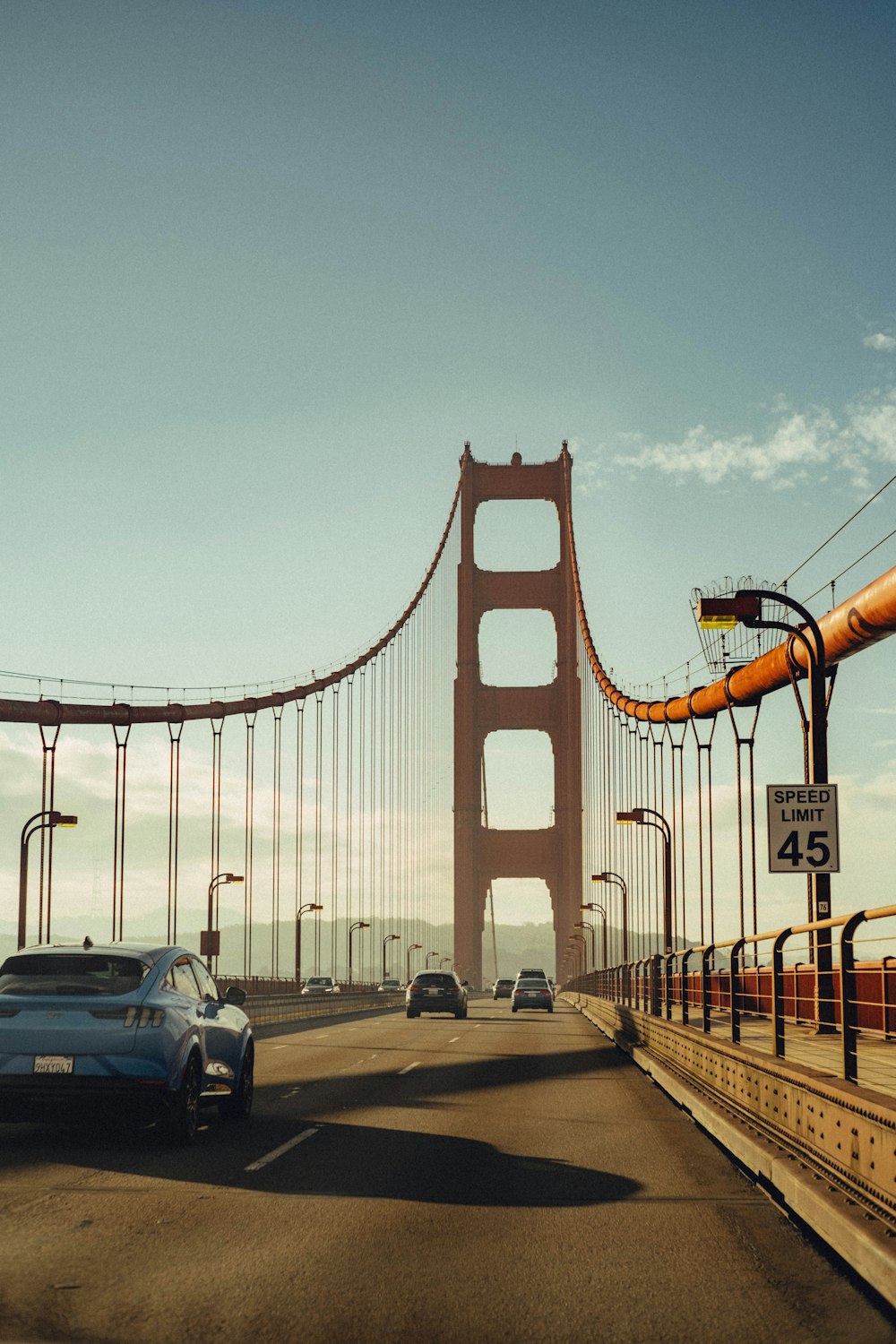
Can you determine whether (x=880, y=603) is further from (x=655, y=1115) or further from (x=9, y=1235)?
(x=9, y=1235)

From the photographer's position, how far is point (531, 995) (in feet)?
173

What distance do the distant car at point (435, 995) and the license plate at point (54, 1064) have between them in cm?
3427

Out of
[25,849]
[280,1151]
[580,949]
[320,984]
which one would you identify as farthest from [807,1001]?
[580,949]

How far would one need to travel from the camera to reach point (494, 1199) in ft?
29.3

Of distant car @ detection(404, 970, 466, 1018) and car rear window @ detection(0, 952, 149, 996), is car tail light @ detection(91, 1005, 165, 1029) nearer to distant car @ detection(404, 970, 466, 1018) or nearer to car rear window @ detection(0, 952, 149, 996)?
car rear window @ detection(0, 952, 149, 996)

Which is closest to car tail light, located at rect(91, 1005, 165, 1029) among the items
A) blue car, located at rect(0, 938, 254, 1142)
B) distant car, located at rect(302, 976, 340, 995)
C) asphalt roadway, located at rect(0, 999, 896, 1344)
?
blue car, located at rect(0, 938, 254, 1142)

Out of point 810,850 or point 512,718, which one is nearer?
point 810,850

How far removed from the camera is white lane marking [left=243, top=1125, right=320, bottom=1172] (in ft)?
33.8

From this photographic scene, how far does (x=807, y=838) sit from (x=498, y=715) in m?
75.5

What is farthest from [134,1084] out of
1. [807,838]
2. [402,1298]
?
[807,838]

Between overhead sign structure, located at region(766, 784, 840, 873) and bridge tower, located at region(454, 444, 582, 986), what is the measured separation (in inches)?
2840

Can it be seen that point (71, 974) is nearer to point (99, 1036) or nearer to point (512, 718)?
point (99, 1036)

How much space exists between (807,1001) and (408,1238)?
861 centimetres

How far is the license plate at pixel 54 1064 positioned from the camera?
34.9ft
